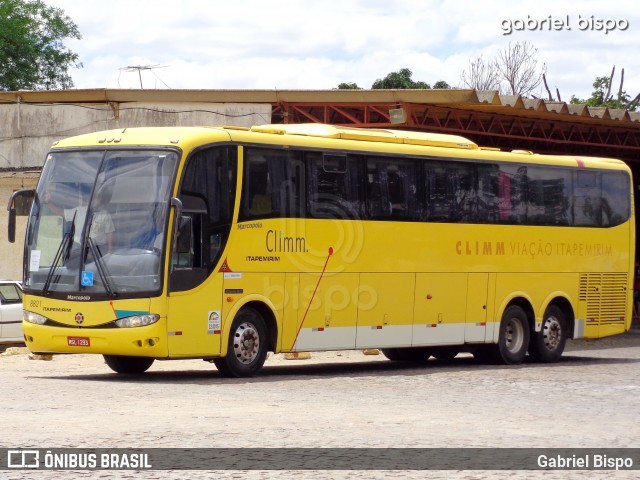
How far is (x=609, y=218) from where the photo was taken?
26.3 m

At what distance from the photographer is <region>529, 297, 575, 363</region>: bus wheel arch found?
24.5 m

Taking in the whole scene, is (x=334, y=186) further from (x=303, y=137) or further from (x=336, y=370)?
(x=336, y=370)

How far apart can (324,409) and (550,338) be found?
11.3m

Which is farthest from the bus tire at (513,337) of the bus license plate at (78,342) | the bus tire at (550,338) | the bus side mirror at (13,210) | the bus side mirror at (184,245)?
the bus side mirror at (13,210)

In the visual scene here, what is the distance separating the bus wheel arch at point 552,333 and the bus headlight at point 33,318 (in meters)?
9.74

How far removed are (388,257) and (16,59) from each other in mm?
59580

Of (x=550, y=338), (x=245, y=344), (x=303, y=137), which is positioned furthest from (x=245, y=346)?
(x=550, y=338)

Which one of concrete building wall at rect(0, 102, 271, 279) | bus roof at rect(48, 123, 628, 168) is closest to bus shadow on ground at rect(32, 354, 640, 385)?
bus roof at rect(48, 123, 628, 168)

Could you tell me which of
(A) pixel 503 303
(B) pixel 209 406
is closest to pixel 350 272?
(A) pixel 503 303

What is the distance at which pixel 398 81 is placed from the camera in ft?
280

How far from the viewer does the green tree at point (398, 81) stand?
84.8 meters

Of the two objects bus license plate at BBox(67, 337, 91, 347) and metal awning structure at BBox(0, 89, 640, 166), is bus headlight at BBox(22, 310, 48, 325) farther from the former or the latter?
metal awning structure at BBox(0, 89, 640, 166)

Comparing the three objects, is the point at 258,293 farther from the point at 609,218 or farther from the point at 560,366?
the point at 609,218

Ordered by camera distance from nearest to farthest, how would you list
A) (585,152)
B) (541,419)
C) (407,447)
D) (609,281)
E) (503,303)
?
(407,447), (541,419), (503,303), (609,281), (585,152)
